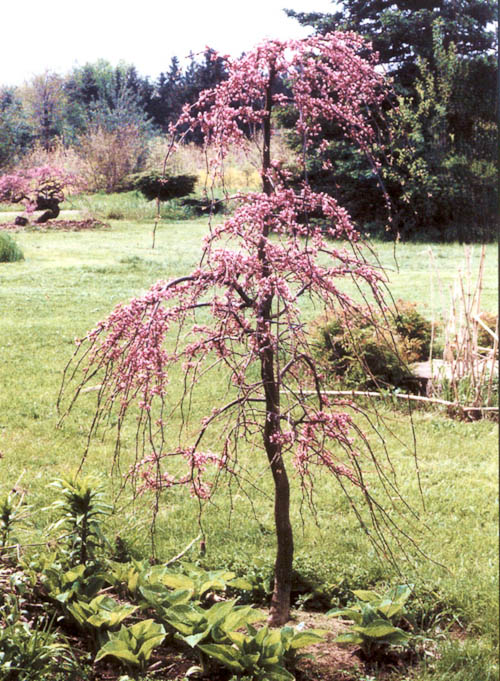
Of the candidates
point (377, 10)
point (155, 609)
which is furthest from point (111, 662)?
point (377, 10)

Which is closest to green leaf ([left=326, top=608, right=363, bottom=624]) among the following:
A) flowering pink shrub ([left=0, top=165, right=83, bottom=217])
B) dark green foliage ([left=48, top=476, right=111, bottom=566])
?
dark green foliage ([left=48, top=476, right=111, bottom=566])

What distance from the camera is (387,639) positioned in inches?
82.6

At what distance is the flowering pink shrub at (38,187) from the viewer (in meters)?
2.71

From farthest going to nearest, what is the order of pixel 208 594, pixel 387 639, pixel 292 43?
pixel 208 594, pixel 387 639, pixel 292 43

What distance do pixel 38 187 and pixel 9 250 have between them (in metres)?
0.26

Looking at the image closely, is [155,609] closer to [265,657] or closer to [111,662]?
[111,662]

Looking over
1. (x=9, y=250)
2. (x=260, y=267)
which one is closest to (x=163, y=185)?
(x=9, y=250)

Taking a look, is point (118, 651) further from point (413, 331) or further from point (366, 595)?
point (413, 331)

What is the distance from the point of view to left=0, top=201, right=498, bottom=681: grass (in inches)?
101

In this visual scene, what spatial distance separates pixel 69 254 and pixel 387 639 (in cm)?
178

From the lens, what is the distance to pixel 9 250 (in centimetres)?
277

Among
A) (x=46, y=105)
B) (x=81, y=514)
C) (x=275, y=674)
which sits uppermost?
(x=46, y=105)

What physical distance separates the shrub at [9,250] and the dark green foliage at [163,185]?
52 cm

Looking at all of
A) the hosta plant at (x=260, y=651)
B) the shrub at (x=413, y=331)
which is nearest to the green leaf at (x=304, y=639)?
the hosta plant at (x=260, y=651)
